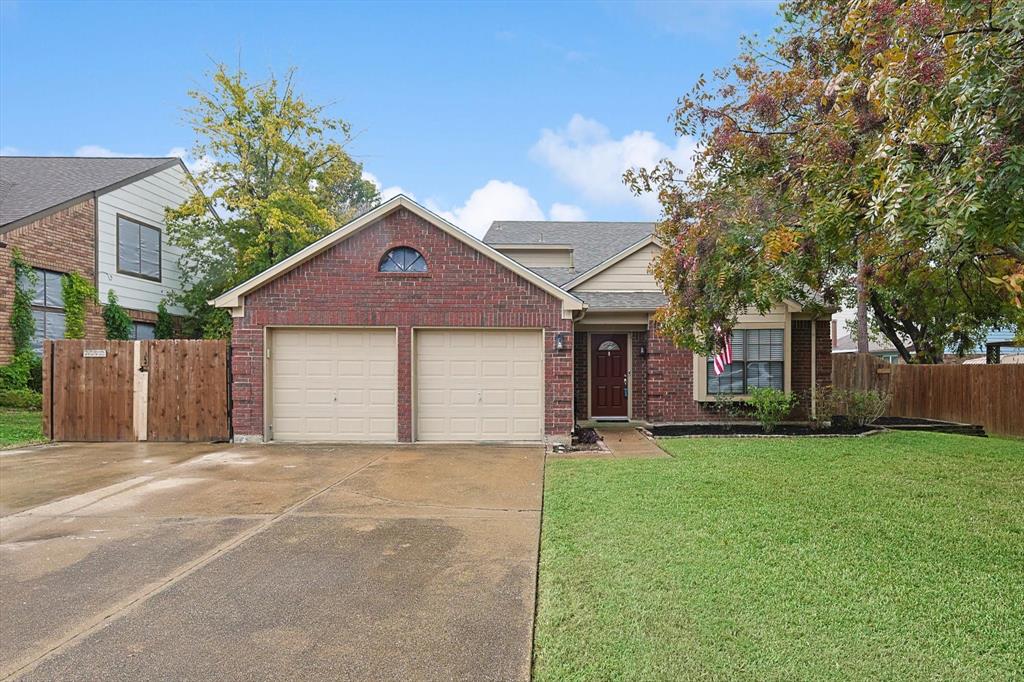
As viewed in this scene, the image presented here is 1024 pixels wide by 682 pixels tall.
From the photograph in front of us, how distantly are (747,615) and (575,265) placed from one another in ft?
47.7

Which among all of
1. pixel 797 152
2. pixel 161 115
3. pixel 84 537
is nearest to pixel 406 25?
pixel 797 152

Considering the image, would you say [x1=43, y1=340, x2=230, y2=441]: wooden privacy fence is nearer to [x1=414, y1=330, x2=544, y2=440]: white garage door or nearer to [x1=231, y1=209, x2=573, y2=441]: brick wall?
[x1=231, y1=209, x2=573, y2=441]: brick wall

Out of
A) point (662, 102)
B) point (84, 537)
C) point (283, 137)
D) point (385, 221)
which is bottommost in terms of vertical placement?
point (84, 537)

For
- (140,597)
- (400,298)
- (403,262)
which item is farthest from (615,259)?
(140,597)

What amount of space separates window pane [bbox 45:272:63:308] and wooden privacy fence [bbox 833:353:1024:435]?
2013 cm

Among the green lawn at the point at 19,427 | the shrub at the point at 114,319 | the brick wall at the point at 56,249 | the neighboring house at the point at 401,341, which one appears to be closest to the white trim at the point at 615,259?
the neighboring house at the point at 401,341

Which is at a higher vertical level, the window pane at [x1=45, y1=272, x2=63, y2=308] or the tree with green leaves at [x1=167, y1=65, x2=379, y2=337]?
the tree with green leaves at [x1=167, y1=65, x2=379, y2=337]

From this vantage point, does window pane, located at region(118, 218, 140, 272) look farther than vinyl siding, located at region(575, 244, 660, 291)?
Yes

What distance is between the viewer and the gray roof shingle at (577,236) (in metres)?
17.7

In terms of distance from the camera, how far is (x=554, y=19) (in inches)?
521

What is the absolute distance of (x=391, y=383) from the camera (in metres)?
11.3

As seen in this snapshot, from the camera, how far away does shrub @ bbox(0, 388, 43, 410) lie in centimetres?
1329

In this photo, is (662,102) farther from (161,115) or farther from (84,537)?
(161,115)

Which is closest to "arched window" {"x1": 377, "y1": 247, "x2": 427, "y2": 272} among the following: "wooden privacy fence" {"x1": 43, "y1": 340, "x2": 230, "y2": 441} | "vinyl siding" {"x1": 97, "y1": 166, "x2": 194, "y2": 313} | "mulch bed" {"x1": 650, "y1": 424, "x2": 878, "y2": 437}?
"wooden privacy fence" {"x1": 43, "y1": 340, "x2": 230, "y2": 441}
